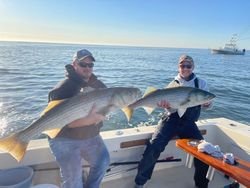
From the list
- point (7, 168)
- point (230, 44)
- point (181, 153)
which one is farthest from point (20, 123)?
point (230, 44)

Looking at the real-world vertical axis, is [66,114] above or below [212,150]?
above

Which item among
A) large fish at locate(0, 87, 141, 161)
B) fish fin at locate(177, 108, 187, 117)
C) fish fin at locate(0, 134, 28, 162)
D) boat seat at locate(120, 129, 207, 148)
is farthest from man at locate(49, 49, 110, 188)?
fish fin at locate(177, 108, 187, 117)

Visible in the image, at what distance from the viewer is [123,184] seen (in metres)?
4.09

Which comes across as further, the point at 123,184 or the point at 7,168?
the point at 123,184

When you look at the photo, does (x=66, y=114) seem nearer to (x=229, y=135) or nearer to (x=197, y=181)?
(x=197, y=181)

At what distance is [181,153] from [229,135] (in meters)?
0.90

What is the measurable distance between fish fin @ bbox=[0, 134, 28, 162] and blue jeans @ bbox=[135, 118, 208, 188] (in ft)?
6.07

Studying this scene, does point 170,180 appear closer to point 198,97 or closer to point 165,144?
point 165,144

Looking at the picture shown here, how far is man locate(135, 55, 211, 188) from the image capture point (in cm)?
389

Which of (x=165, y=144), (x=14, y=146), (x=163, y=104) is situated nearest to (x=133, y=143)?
(x=165, y=144)

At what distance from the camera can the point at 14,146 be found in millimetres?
2725

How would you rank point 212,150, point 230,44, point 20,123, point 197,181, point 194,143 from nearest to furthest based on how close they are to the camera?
point 212,150 < point 194,143 < point 197,181 < point 20,123 < point 230,44

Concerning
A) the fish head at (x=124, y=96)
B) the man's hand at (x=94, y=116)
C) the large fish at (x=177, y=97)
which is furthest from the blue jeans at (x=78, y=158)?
the large fish at (x=177, y=97)

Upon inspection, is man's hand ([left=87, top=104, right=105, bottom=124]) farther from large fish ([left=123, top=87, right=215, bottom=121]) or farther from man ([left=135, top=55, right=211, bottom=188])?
man ([left=135, top=55, right=211, bottom=188])
